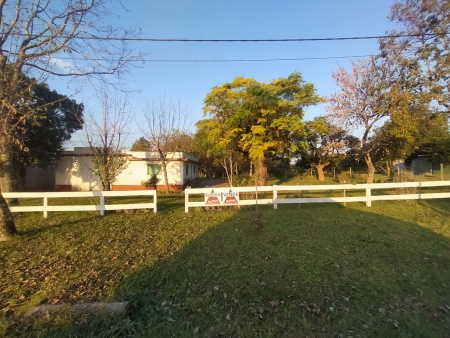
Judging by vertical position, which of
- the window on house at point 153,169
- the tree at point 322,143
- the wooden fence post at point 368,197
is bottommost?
the wooden fence post at point 368,197

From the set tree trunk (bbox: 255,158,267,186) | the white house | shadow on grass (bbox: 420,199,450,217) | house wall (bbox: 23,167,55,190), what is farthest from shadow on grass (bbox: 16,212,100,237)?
house wall (bbox: 23,167,55,190)

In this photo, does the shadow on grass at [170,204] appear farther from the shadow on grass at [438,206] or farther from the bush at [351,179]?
the bush at [351,179]

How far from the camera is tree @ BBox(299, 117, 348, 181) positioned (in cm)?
2141

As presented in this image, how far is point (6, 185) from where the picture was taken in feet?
34.9

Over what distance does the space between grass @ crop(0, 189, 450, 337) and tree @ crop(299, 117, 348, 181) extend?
14.1 m

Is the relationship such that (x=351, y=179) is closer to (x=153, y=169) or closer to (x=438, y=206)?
(x=438, y=206)

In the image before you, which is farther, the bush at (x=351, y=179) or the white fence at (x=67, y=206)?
the bush at (x=351, y=179)

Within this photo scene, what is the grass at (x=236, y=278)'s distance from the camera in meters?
3.43

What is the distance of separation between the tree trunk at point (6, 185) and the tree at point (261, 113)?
1212 centimetres

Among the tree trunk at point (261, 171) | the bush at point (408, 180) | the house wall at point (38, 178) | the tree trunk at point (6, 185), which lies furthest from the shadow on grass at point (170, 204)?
the house wall at point (38, 178)

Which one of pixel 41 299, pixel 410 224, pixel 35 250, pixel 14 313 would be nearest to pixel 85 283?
pixel 41 299

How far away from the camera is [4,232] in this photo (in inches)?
255

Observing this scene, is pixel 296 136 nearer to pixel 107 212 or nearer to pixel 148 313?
pixel 107 212

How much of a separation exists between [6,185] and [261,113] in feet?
47.4
